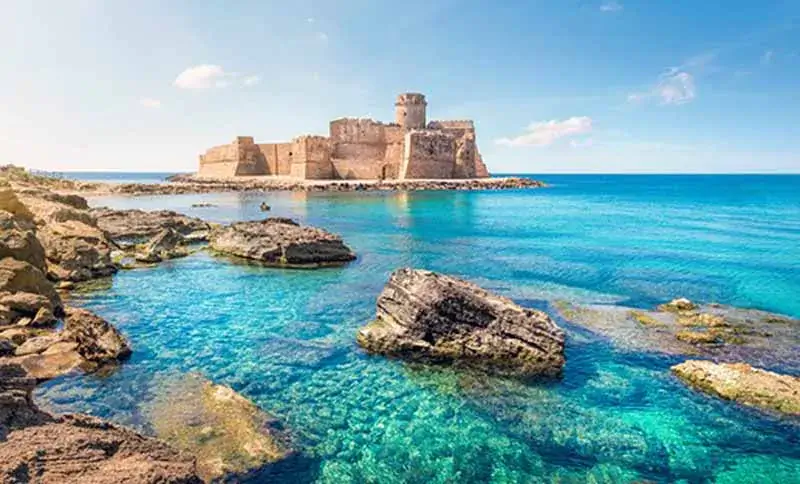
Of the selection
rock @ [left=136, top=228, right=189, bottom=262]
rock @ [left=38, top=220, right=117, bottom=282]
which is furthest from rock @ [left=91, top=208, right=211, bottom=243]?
rock @ [left=38, top=220, right=117, bottom=282]

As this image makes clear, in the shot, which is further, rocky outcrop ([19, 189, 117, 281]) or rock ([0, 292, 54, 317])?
rocky outcrop ([19, 189, 117, 281])

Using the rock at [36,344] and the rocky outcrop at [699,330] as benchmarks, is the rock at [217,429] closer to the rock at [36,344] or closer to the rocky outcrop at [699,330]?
the rock at [36,344]

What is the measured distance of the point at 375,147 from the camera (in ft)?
271

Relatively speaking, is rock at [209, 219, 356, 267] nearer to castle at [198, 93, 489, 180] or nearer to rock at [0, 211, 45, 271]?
rock at [0, 211, 45, 271]

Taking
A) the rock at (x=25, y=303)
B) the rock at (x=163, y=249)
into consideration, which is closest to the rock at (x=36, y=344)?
the rock at (x=25, y=303)

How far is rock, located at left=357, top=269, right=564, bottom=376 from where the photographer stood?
11.2 metres

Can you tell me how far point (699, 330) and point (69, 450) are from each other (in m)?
14.2

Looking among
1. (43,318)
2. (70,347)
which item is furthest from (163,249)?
(70,347)

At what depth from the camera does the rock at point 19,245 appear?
14.1 m

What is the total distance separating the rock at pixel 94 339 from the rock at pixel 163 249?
11413 millimetres

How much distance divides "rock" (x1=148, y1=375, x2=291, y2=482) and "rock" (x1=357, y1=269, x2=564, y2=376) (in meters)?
3.99

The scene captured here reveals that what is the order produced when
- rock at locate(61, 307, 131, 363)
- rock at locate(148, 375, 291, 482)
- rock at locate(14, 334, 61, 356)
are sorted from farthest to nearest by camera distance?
rock at locate(61, 307, 131, 363) < rock at locate(14, 334, 61, 356) < rock at locate(148, 375, 291, 482)

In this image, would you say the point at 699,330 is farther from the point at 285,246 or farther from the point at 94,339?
the point at 285,246

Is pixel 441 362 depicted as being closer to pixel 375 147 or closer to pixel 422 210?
pixel 422 210
